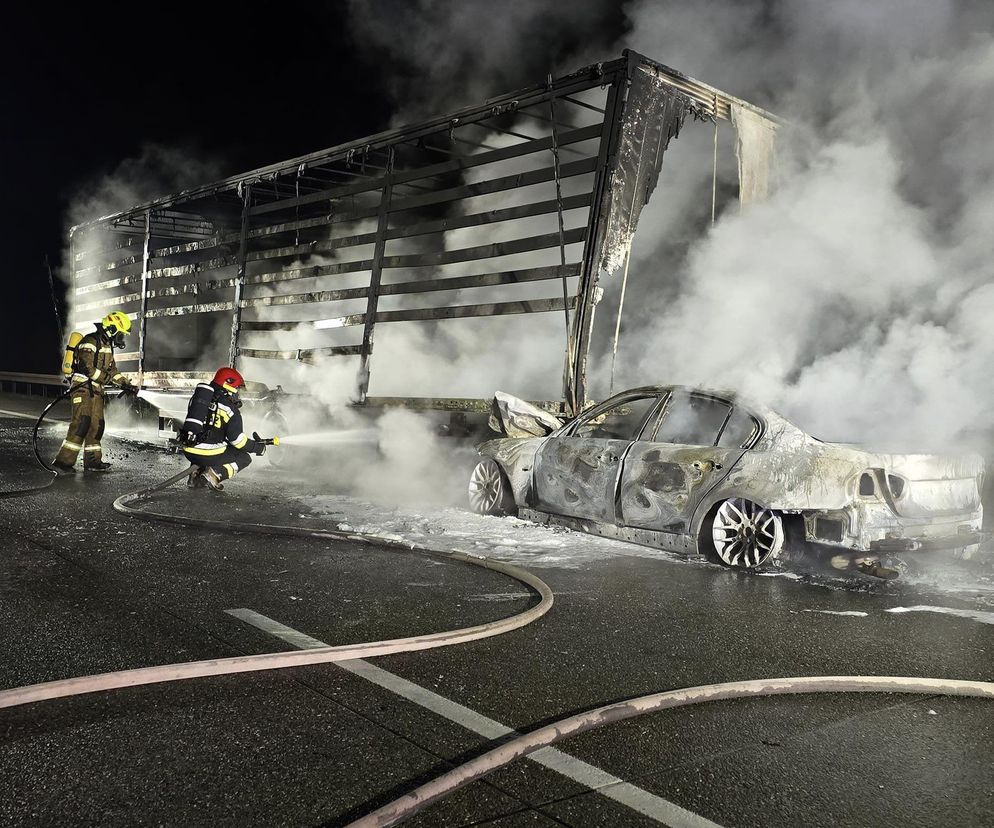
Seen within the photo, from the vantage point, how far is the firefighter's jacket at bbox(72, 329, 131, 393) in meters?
9.95

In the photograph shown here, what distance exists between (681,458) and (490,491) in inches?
83.2

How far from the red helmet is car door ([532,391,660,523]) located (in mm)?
3625

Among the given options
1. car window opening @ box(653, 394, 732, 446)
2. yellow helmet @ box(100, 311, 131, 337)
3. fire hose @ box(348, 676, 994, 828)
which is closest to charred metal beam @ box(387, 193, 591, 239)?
car window opening @ box(653, 394, 732, 446)

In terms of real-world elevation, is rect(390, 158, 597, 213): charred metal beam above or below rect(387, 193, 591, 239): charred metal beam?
above

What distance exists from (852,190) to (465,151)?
4762mm

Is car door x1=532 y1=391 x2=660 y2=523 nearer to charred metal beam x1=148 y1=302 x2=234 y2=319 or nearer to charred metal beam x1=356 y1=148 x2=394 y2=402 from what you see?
charred metal beam x1=356 y1=148 x2=394 y2=402

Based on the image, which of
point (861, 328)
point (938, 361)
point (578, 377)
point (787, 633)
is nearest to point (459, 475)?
point (578, 377)

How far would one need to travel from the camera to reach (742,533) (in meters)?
5.60

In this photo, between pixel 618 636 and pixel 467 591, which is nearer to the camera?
pixel 618 636

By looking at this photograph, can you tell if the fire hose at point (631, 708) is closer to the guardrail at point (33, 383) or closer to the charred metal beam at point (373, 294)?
the charred metal beam at point (373, 294)

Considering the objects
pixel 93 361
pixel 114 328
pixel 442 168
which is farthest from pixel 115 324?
pixel 442 168

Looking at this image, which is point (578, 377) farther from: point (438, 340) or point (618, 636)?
point (618, 636)

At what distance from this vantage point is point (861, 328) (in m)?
7.65

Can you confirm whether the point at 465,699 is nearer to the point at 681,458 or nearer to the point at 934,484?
the point at 681,458
